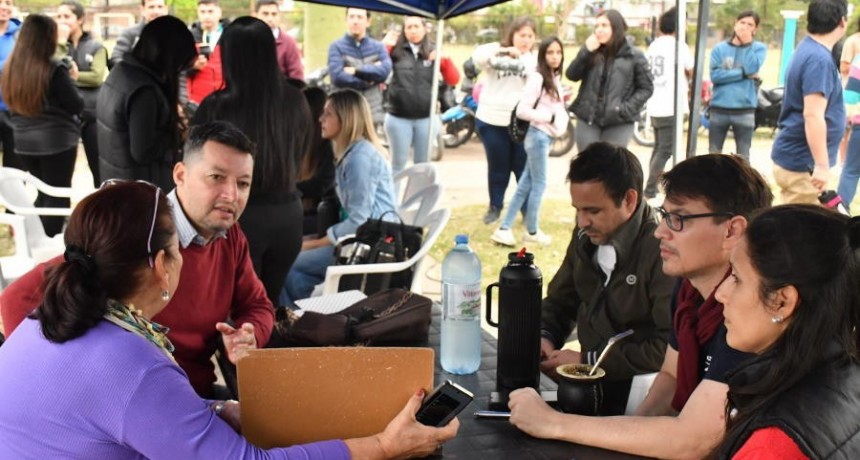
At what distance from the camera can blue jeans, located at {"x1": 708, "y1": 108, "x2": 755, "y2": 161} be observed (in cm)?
677

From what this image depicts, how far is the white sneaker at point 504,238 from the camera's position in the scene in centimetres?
647

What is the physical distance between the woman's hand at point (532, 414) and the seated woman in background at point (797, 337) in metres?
0.46

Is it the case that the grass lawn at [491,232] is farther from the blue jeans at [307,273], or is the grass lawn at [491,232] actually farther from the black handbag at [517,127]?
the blue jeans at [307,273]

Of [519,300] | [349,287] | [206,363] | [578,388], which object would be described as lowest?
[349,287]

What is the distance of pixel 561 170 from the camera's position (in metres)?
9.64

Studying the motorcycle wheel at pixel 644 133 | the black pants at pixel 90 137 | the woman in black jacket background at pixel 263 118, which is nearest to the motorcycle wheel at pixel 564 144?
the motorcycle wheel at pixel 644 133

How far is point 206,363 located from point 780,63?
1145 centimetres

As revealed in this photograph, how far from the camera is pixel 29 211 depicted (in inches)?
161

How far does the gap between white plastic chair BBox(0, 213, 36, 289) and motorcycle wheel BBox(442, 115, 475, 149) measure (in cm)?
709

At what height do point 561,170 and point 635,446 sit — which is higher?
point 635,446

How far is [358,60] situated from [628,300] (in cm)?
529

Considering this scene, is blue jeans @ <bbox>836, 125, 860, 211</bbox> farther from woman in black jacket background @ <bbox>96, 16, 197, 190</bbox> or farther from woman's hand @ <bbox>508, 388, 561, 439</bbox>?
woman's hand @ <bbox>508, 388, 561, 439</bbox>

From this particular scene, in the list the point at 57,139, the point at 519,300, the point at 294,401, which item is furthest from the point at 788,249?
the point at 57,139

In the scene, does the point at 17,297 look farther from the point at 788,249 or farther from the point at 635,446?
the point at 788,249
